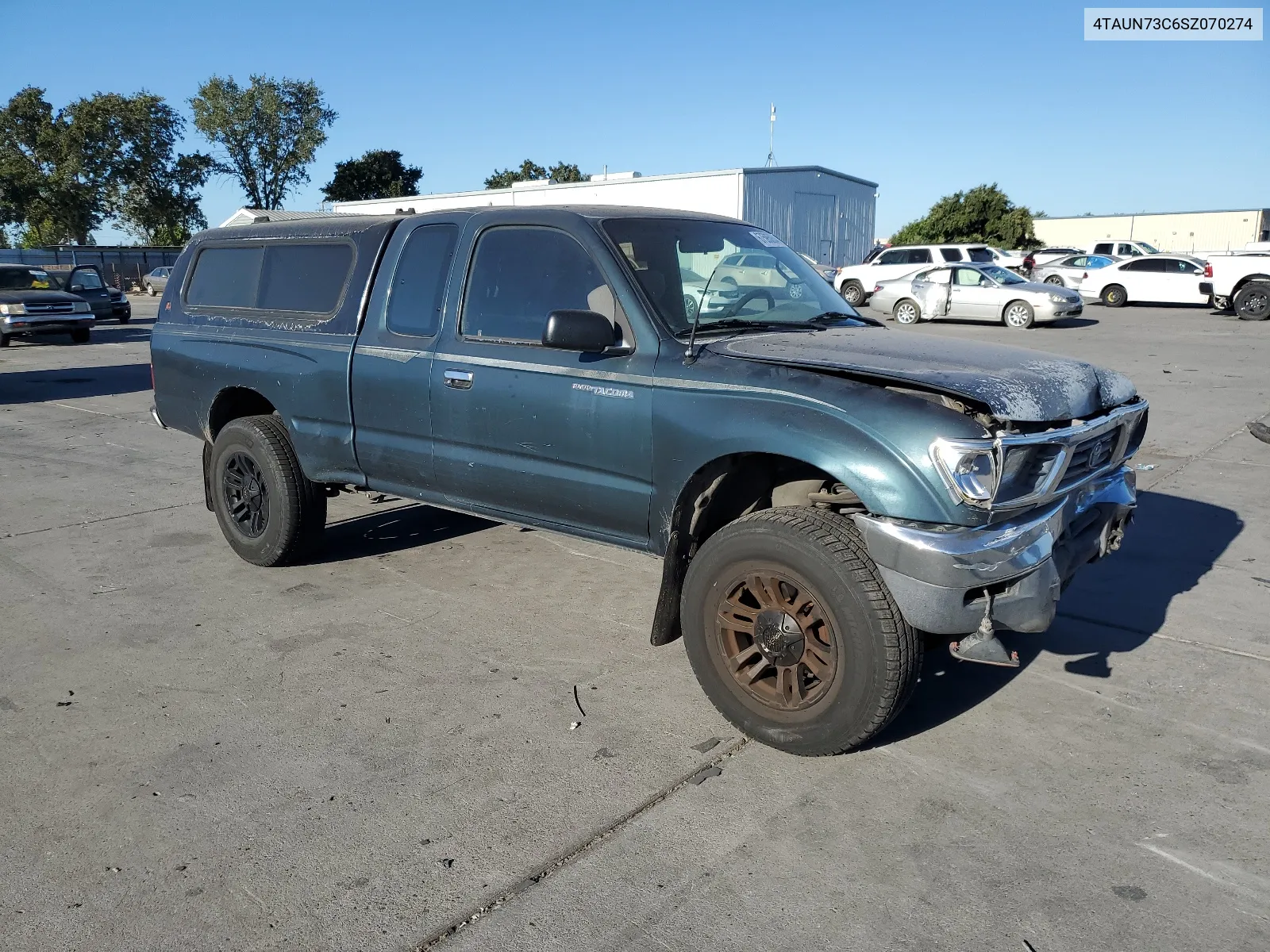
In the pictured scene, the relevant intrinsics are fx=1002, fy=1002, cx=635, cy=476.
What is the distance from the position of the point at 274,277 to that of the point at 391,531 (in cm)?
179

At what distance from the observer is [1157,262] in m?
27.7

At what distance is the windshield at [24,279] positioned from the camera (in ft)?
69.4

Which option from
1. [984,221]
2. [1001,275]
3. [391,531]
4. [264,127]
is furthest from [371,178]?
[391,531]

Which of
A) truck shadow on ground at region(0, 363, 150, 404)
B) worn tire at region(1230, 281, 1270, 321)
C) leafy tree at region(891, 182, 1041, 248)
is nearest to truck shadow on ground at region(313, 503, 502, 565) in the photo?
truck shadow on ground at region(0, 363, 150, 404)

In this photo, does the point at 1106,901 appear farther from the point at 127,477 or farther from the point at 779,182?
the point at 779,182

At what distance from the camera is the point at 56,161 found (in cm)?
5250

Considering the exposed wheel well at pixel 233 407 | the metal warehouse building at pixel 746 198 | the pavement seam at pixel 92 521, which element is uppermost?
the metal warehouse building at pixel 746 198

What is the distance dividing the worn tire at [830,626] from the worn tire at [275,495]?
2.67 meters

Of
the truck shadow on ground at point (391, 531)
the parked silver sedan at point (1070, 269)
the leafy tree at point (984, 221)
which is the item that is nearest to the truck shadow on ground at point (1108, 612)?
the truck shadow on ground at point (391, 531)

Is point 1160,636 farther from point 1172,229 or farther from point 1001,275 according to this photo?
point 1172,229

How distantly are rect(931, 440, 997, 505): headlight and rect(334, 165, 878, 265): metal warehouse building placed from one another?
27721 mm

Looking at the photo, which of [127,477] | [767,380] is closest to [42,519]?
[127,477]

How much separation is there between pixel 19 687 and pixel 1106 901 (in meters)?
4.13

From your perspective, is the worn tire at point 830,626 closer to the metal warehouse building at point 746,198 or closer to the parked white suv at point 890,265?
the parked white suv at point 890,265
